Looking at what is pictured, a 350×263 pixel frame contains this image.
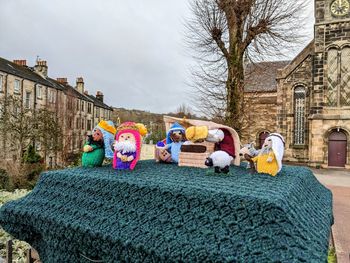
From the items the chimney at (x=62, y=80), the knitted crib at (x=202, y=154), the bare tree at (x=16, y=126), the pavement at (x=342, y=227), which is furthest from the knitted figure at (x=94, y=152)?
the chimney at (x=62, y=80)

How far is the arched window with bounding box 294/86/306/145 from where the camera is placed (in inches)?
731

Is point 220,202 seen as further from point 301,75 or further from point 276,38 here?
point 301,75

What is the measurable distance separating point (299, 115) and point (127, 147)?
18568 millimetres

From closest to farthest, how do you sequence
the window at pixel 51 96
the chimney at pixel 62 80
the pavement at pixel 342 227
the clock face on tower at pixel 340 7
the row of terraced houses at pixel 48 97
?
the pavement at pixel 342 227 → the clock face on tower at pixel 340 7 → the row of terraced houses at pixel 48 97 → the window at pixel 51 96 → the chimney at pixel 62 80

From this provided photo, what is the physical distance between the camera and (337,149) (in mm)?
17000

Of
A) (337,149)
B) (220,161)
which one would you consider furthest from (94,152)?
(337,149)

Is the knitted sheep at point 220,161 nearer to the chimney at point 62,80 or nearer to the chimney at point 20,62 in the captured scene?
the chimney at point 20,62

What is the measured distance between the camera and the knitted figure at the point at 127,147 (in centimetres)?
225

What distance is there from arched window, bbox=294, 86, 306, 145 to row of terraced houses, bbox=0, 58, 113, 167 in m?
13.5

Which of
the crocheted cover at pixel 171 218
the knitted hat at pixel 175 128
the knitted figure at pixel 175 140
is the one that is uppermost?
the knitted hat at pixel 175 128

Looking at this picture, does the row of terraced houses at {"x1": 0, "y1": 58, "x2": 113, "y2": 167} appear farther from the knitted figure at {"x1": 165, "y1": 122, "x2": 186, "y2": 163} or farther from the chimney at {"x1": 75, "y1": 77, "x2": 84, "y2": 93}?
the knitted figure at {"x1": 165, "y1": 122, "x2": 186, "y2": 163}

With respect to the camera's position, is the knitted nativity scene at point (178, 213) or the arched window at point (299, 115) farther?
the arched window at point (299, 115)

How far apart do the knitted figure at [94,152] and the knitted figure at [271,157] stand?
4.33ft

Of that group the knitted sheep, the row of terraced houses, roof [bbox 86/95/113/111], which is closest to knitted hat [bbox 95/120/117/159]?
the knitted sheep
